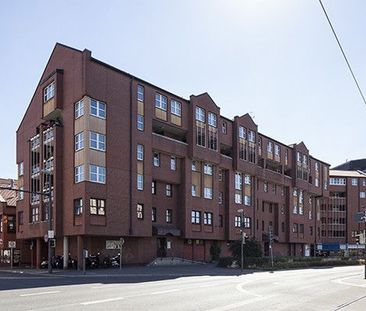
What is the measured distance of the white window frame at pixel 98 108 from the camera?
4600 centimetres

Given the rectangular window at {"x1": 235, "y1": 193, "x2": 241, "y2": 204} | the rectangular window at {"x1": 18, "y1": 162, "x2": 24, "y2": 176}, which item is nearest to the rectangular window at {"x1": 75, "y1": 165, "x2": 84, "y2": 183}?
the rectangular window at {"x1": 18, "y1": 162, "x2": 24, "y2": 176}

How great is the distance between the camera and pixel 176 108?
56906mm

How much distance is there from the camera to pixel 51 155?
49844mm

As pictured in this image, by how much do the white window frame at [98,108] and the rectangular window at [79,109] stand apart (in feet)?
2.97

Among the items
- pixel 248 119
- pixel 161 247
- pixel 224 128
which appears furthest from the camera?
pixel 248 119

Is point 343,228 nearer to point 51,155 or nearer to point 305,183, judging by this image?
point 305,183

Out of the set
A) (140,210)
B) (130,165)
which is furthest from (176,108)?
(140,210)

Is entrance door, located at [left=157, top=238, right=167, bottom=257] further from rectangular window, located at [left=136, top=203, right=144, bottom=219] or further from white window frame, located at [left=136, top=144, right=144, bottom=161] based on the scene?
white window frame, located at [left=136, top=144, right=144, bottom=161]

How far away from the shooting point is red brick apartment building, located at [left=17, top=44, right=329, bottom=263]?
Result: 4603 centimetres

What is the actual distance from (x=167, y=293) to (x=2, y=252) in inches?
1831

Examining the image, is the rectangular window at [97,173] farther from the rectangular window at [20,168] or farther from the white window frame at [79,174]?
the rectangular window at [20,168]

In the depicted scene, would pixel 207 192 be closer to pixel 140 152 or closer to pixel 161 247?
pixel 161 247

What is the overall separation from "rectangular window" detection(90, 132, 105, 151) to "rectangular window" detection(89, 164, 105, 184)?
1.72 m

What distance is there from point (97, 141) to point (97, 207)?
590 centimetres
